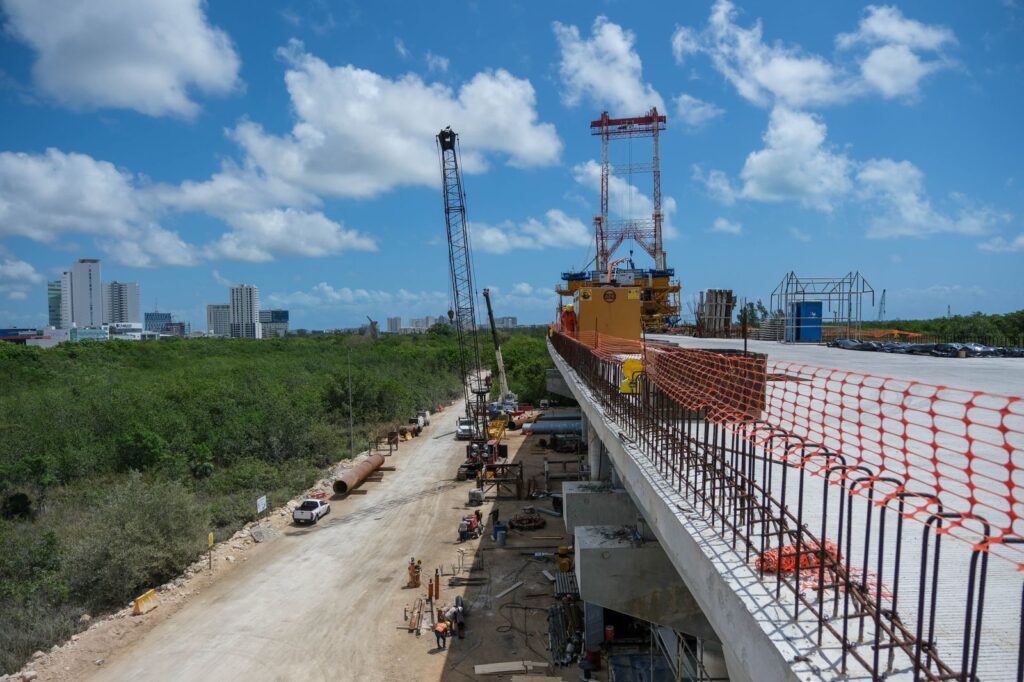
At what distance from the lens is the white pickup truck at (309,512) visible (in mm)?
23031

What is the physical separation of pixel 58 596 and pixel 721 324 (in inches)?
1354

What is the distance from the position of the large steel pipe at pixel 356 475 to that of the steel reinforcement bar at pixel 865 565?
2215 cm

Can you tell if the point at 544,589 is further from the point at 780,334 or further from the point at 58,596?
the point at 780,334

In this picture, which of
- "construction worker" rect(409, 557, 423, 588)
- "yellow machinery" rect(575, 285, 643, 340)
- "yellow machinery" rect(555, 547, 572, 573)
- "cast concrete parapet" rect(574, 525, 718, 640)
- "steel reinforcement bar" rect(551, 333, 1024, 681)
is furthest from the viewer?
"yellow machinery" rect(575, 285, 643, 340)

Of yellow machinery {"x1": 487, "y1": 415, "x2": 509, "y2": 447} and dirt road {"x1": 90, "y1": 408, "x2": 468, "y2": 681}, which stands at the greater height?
yellow machinery {"x1": 487, "y1": 415, "x2": 509, "y2": 447}

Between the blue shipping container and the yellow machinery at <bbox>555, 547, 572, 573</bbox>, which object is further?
the blue shipping container

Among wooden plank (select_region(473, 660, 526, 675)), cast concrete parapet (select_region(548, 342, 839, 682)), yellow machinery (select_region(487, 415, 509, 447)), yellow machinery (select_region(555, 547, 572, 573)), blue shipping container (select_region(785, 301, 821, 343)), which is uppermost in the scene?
blue shipping container (select_region(785, 301, 821, 343))

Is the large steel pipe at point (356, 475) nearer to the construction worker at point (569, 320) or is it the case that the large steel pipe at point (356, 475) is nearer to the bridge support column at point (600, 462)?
the construction worker at point (569, 320)

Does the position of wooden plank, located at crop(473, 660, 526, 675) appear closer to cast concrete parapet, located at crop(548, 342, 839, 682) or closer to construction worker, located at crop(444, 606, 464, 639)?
construction worker, located at crop(444, 606, 464, 639)

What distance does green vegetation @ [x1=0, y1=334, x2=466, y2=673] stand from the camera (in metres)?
17.6

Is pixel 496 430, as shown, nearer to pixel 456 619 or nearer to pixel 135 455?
pixel 135 455

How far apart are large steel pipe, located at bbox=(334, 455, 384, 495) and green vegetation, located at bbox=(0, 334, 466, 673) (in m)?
2.35

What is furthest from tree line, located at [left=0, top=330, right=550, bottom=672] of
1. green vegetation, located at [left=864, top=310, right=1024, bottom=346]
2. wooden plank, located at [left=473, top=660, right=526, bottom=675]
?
green vegetation, located at [left=864, top=310, right=1024, bottom=346]

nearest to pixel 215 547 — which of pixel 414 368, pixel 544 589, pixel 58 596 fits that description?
pixel 58 596
